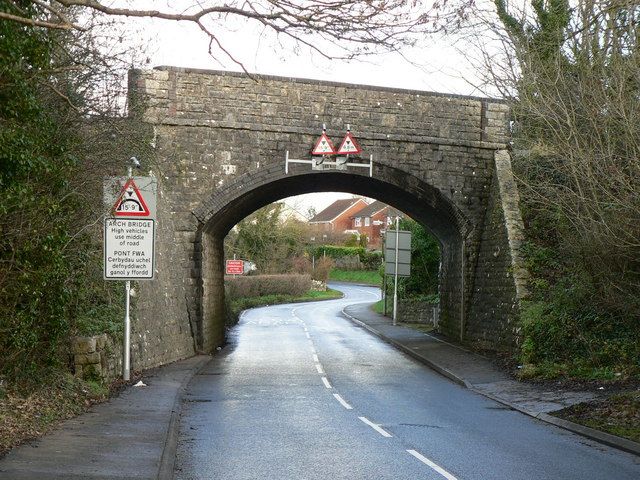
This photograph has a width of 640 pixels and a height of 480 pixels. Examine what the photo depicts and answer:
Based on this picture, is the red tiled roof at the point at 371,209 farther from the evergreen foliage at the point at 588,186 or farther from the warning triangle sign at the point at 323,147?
the evergreen foliage at the point at 588,186

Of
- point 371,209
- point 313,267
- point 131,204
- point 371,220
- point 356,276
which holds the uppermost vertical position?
point 371,209

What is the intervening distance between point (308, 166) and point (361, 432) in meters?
11.5

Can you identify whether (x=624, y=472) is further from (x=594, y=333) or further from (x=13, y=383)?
(x=594, y=333)

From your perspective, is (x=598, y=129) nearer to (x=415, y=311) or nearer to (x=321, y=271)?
(x=415, y=311)

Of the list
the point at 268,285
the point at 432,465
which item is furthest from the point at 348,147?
the point at 268,285

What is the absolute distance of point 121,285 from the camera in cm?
1568

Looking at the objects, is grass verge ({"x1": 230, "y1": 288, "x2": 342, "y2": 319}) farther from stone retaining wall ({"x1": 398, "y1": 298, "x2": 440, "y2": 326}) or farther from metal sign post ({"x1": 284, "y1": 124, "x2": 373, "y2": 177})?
metal sign post ({"x1": 284, "y1": 124, "x2": 373, "y2": 177})

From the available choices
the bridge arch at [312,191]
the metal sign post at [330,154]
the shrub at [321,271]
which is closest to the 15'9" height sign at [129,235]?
the bridge arch at [312,191]

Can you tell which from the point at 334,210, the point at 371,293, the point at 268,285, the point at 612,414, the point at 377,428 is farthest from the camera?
the point at 334,210

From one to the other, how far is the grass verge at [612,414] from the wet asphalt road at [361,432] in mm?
444

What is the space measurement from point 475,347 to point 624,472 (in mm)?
13133

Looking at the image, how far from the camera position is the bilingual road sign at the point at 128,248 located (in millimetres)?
13789

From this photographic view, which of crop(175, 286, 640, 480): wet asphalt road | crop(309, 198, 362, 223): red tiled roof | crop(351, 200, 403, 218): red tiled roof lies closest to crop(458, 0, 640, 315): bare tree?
crop(175, 286, 640, 480): wet asphalt road

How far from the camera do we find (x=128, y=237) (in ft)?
45.9
